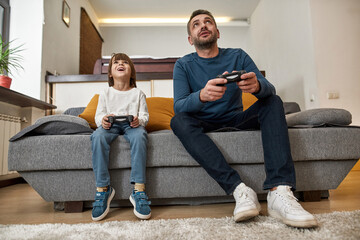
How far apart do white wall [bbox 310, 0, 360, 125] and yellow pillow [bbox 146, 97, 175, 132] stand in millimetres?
2000

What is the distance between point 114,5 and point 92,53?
1.08 meters

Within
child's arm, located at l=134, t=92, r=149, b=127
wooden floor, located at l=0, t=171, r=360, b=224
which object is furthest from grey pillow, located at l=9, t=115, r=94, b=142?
wooden floor, located at l=0, t=171, r=360, b=224

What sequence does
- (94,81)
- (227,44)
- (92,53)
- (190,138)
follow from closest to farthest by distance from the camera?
(190,138) → (94,81) → (92,53) → (227,44)

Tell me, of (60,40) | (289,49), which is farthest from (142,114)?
(289,49)

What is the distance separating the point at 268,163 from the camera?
1005 mm

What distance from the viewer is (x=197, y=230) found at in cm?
85

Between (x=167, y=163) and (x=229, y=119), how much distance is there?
0.39m

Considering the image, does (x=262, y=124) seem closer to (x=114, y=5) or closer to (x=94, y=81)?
(x=94, y=81)

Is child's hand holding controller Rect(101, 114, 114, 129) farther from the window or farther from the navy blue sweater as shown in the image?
the window

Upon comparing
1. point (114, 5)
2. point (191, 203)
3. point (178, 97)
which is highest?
point (114, 5)

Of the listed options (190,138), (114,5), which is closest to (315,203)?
(190,138)

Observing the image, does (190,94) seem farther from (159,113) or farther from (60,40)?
(60,40)

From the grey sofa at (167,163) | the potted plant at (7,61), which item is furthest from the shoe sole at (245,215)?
the potted plant at (7,61)

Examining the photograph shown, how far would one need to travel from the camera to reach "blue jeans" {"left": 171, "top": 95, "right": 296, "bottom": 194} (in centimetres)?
98
